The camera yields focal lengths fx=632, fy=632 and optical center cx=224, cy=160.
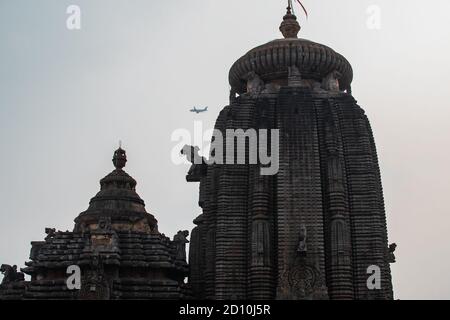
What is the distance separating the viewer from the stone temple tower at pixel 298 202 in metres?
23.8

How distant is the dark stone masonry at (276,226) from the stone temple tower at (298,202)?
4 cm

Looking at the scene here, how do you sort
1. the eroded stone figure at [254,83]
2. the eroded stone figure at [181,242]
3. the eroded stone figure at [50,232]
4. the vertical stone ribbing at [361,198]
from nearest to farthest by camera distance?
the vertical stone ribbing at [361,198]
the eroded stone figure at [181,242]
the eroded stone figure at [254,83]
the eroded stone figure at [50,232]

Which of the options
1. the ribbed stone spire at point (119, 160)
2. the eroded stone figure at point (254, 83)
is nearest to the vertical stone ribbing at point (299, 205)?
the eroded stone figure at point (254, 83)

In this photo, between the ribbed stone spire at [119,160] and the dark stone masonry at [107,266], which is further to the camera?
the ribbed stone spire at [119,160]

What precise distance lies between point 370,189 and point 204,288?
804cm

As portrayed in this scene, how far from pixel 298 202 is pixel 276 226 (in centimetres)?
128

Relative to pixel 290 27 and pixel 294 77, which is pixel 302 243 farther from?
pixel 290 27

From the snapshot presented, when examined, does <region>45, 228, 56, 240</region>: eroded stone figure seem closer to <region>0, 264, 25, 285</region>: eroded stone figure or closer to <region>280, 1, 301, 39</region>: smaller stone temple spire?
<region>0, 264, 25, 285</region>: eroded stone figure

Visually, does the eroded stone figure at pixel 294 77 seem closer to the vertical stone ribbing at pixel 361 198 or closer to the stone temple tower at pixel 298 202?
the stone temple tower at pixel 298 202

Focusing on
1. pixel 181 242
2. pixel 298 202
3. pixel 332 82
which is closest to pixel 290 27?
pixel 332 82

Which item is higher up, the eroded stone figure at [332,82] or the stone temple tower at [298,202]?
the eroded stone figure at [332,82]

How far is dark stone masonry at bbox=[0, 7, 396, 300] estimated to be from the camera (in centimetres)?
2392

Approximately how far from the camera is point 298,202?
2453 centimetres
